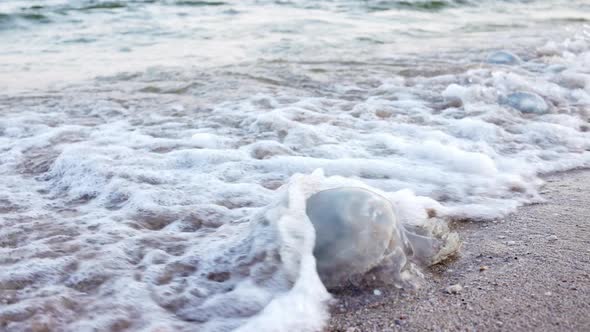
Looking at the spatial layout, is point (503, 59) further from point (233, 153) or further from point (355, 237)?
point (355, 237)

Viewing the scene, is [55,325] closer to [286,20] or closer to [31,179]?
[31,179]

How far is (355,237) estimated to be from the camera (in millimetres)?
1592

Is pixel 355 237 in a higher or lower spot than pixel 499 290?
higher

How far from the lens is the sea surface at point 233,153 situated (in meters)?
1.58

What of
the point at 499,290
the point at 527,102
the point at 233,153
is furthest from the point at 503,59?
the point at 499,290

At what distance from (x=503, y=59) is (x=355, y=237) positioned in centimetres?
387

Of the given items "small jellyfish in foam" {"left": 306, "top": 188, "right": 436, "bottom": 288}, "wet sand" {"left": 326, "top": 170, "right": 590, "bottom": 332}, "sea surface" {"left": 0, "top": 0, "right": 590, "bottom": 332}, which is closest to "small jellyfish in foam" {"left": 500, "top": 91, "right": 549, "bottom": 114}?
"sea surface" {"left": 0, "top": 0, "right": 590, "bottom": 332}

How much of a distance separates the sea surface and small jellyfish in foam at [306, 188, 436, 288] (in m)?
0.05

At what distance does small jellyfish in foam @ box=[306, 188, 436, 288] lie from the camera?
62.1 inches

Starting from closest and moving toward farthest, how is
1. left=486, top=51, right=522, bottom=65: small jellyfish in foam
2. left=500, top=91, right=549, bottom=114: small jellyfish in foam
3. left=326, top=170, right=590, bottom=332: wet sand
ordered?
left=326, top=170, right=590, bottom=332: wet sand < left=500, top=91, right=549, bottom=114: small jellyfish in foam < left=486, top=51, right=522, bottom=65: small jellyfish in foam

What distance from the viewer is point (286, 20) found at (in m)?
7.21

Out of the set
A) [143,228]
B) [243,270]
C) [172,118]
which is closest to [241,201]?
[143,228]

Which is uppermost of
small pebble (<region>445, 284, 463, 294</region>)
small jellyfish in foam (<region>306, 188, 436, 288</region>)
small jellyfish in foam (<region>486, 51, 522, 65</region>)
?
small jellyfish in foam (<region>306, 188, 436, 288</region>)

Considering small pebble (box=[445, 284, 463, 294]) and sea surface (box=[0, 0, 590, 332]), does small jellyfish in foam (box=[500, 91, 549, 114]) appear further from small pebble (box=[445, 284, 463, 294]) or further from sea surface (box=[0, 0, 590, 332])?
small pebble (box=[445, 284, 463, 294])
